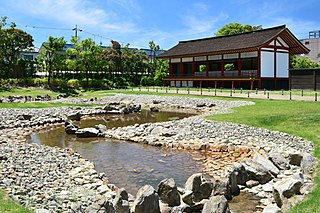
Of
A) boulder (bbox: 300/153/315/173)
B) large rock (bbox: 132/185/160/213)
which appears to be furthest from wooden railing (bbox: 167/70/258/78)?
large rock (bbox: 132/185/160/213)

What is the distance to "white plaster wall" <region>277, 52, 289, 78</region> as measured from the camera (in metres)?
41.0

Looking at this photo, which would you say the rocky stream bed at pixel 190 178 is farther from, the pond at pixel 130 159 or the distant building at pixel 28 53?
the distant building at pixel 28 53

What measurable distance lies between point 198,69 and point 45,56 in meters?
23.4

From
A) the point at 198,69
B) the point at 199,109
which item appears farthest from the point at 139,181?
the point at 198,69

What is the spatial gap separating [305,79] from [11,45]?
41111 mm

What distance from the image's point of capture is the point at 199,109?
28.5 meters

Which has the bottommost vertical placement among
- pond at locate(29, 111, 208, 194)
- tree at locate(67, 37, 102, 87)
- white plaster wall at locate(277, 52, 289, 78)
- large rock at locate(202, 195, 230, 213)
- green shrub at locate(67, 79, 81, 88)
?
pond at locate(29, 111, 208, 194)

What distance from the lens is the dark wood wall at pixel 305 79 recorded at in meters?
34.4

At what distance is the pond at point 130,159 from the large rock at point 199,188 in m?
1.60

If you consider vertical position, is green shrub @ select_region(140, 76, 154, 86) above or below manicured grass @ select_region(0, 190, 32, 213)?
above

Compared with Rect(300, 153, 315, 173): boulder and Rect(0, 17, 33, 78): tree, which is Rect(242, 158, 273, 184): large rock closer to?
Rect(300, 153, 315, 173): boulder

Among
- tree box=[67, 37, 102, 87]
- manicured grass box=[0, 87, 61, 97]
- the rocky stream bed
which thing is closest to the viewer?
the rocky stream bed

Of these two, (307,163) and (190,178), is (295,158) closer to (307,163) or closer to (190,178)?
(307,163)

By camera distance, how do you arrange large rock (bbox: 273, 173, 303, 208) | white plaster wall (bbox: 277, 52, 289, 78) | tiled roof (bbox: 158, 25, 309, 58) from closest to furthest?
large rock (bbox: 273, 173, 303, 208) → tiled roof (bbox: 158, 25, 309, 58) → white plaster wall (bbox: 277, 52, 289, 78)
